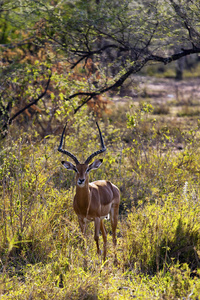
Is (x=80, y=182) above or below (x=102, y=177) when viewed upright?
above

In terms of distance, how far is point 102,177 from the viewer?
326 inches

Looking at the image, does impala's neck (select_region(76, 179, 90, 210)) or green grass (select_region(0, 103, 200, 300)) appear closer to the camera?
green grass (select_region(0, 103, 200, 300))

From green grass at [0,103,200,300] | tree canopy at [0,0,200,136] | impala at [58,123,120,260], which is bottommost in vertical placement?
green grass at [0,103,200,300]

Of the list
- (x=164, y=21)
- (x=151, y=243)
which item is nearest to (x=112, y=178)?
(x=151, y=243)

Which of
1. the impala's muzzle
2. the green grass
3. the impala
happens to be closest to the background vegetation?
the green grass

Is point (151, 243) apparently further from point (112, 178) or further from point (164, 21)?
point (164, 21)

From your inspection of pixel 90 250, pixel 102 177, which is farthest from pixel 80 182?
pixel 102 177

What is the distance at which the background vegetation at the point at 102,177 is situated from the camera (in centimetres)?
470

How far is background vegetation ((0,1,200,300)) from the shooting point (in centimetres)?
470

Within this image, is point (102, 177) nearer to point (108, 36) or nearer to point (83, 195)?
point (83, 195)

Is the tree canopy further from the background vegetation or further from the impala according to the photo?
the impala

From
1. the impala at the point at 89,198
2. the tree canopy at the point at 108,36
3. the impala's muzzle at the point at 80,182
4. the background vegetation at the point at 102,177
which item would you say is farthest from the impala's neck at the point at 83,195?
the tree canopy at the point at 108,36

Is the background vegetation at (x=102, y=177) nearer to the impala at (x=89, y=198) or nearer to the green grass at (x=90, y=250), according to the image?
the green grass at (x=90, y=250)

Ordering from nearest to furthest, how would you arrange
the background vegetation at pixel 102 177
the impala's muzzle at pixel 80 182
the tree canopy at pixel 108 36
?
the background vegetation at pixel 102 177 → the impala's muzzle at pixel 80 182 → the tree canopy at pixel 108 36
